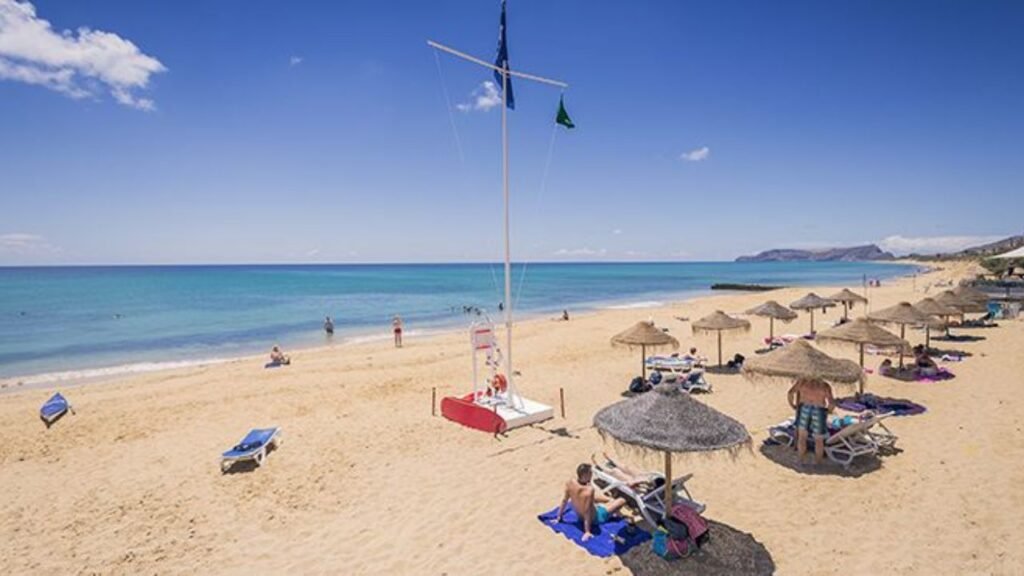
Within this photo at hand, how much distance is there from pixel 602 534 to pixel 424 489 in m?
2.94

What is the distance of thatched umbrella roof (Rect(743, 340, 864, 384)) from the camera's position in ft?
28.3

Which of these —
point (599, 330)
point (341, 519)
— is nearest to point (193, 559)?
point (341, 519)

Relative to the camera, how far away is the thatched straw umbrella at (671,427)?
19.0ft

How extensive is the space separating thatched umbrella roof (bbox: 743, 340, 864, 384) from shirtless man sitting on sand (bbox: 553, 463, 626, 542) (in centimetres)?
395

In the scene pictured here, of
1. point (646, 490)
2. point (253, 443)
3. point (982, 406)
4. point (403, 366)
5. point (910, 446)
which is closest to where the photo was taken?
point (646, 490)

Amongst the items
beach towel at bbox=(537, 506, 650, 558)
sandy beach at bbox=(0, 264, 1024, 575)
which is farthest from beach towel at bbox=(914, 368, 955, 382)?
beach towel at bbox=(537, 506, 650, 558)

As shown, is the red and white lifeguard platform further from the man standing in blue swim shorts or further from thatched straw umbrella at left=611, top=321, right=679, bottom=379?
the man standing in blue swim shorts

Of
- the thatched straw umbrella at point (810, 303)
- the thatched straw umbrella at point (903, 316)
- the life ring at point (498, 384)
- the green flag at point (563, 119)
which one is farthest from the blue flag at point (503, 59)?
the thatched straw umbrella at point (810, 303)

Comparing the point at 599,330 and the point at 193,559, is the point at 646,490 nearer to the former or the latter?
the point at 193,559

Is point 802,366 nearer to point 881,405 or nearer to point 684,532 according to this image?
point 881,405

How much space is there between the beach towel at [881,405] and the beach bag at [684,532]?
6.60m

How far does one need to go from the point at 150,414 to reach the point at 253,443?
18.3ft

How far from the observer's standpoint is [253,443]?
962cm

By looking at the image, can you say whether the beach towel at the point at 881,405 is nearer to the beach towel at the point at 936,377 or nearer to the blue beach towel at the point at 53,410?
the beach towel at the point at 936,377
